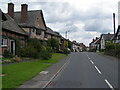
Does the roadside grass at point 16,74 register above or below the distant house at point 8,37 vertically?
below

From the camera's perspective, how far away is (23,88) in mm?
8969

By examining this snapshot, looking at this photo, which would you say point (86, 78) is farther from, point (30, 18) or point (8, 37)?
point (30, 18)

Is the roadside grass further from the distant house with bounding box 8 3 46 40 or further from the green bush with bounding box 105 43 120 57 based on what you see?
the green bush with bounding box 105 43 120 57

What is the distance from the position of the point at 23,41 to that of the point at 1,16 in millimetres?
12279

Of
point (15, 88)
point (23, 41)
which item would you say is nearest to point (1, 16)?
point (23, 41)

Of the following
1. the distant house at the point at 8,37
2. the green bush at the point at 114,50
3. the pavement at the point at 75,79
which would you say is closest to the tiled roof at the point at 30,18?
the distant house at the point at 8,37

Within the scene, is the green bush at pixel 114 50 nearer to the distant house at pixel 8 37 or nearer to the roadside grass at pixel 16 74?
the distant house at pixel 8 37

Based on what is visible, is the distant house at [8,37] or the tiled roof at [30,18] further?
the tiled roof at [30,18]

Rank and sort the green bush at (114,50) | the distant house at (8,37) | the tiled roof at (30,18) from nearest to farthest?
the distant house at (8,37) → the green bush at (114,50) → the tiled roof at (30,18)

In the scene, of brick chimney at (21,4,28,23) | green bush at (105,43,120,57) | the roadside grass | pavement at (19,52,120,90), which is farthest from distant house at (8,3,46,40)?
pavement at (19,52,120,90)

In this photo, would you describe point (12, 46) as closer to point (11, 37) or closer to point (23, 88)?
point (11, 37)

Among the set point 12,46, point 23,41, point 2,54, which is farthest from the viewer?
point 23,41

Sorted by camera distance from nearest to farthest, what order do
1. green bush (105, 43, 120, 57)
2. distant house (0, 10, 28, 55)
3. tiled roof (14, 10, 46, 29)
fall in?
distant house (0, 10, 28, 55) < green bush (105, 43, 120, 57) < tiled roof (14, 10, 46, 29)

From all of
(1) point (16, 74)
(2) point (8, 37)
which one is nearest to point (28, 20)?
(2) point (8, 37)
